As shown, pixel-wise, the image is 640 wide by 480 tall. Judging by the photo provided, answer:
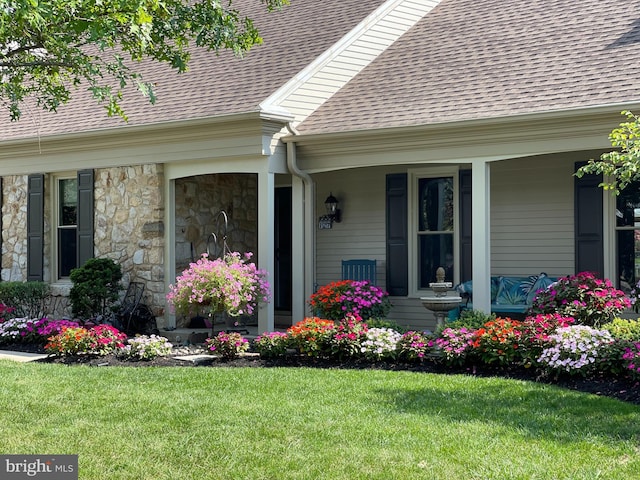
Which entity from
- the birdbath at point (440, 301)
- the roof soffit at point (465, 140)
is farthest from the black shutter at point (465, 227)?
the birdbath at point (440, 301)

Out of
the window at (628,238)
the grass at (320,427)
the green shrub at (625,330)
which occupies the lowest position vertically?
the grass at (320,427)

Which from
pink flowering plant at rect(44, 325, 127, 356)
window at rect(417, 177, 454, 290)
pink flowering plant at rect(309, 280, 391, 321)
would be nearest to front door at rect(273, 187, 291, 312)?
window at rect(417, 177, 454, 290)

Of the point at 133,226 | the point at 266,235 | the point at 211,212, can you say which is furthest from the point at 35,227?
the point at 266,235

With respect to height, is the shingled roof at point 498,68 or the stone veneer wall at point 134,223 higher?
the shingled roof at point 498,68

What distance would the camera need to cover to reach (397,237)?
13.5m

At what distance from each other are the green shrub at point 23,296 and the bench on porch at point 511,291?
20.7 ft

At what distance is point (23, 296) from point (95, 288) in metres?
1.74

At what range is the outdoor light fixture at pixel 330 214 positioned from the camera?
1412 cm

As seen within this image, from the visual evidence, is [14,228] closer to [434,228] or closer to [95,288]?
[95,288]

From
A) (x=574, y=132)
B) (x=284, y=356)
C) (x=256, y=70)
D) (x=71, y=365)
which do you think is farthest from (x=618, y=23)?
(x=71, y=365)

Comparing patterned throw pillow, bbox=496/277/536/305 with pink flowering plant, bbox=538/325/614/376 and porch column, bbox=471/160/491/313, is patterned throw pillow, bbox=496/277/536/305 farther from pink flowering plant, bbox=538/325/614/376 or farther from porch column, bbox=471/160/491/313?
pink flowering plant, bbox=538/325/614/376

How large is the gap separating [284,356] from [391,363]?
1.26 metres

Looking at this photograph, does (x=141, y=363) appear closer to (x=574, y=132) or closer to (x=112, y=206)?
(x=112, y=206)

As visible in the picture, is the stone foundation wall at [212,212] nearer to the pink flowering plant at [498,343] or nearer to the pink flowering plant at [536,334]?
the pink flowering plant at [498,343]
